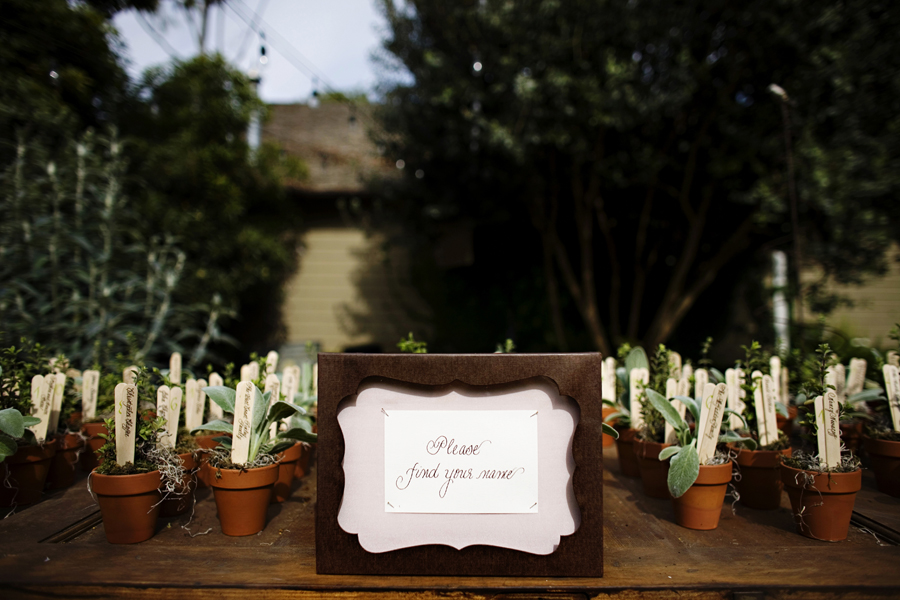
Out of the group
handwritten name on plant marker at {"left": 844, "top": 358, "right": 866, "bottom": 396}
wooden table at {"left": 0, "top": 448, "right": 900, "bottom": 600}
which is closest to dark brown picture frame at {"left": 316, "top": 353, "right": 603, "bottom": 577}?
wooden table at {"left": 0, "top": 448, "right": 900, "bottom": 600}

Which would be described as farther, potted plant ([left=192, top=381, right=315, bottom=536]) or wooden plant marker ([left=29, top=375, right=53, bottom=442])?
wooden plant marker ([left=29, top=375, right=53, bottom=442])

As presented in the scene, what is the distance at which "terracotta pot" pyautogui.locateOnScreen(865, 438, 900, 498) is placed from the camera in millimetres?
1264

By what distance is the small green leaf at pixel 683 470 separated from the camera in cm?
102

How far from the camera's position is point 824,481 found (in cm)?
101

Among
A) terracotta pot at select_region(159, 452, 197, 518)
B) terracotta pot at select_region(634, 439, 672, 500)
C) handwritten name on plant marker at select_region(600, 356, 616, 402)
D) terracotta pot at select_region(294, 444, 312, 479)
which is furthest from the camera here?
handwritten name on plant marker at select_region(600, 356, 616, 402)

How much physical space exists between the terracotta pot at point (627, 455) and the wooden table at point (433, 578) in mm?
336

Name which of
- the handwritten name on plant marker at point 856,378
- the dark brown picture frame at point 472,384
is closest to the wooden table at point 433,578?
the dark brown picture frame at point 472,384

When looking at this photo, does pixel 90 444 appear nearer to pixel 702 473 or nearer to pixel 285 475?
pixel 285 475

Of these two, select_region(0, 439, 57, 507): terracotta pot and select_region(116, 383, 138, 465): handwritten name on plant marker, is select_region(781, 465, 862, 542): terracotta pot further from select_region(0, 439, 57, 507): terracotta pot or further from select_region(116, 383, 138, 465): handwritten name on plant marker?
select_region(0, 439, 57, 507): terracotta pot

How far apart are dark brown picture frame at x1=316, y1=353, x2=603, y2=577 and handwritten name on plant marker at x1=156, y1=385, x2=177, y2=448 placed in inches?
20.1

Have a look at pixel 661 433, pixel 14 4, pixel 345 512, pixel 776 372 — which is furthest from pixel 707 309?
pixel 14 4

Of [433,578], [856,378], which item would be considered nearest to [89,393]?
[433,578]

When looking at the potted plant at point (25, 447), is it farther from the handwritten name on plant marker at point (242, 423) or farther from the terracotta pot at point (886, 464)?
the terracotta pot at point (886, 464)

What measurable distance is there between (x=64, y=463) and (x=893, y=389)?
2409 millimetres
